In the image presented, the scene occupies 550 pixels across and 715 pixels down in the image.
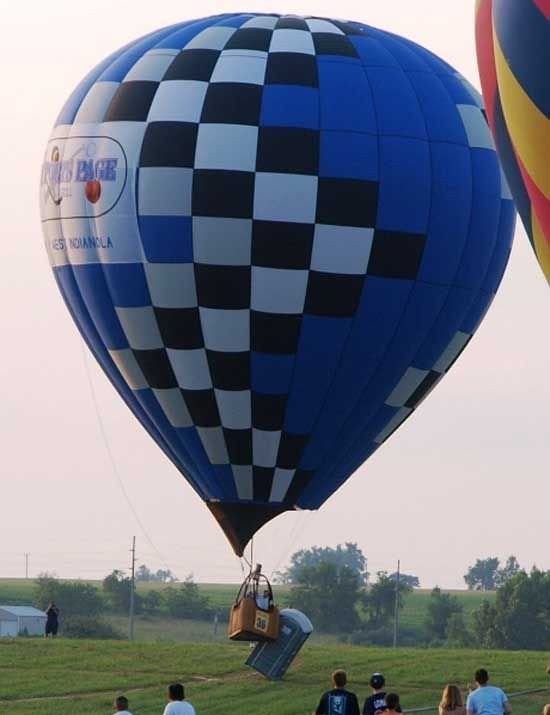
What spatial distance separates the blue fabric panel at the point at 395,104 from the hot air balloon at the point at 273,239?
34 mm

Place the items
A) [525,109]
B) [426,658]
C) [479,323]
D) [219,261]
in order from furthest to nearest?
[426,658]
[479,323]
[219,261]
[525,109]

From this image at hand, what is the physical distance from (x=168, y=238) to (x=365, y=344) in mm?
3407

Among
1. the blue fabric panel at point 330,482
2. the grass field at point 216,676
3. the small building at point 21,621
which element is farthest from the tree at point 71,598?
the blue fabric panel at point 330,482

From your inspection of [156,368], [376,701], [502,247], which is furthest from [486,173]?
[376,701]

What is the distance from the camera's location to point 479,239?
3884 cm

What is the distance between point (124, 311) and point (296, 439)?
131 inches

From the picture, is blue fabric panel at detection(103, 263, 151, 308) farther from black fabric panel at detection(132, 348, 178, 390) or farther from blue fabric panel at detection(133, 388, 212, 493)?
blue fabric panel at detection(133, 388, 212, 493)

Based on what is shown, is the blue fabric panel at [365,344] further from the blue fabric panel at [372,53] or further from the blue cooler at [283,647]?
the blue fabric panel at [372,53]

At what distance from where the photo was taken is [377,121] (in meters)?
37.8

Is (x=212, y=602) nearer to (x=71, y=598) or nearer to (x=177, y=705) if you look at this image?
(x=71, y=598)

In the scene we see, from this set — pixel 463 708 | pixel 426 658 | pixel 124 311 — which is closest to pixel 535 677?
pixel 426 658

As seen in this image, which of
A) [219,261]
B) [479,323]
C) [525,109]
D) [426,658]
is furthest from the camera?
[426,658]

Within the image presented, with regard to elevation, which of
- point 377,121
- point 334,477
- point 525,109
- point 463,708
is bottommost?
point 463,708

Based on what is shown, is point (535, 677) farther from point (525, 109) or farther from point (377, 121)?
point (525, 109)
